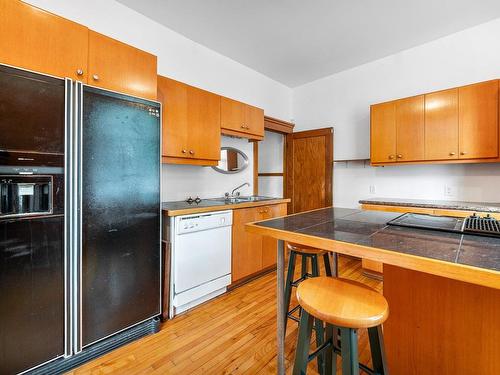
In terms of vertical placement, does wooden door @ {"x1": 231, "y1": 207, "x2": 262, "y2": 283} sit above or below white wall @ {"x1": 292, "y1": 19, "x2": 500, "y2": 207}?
below

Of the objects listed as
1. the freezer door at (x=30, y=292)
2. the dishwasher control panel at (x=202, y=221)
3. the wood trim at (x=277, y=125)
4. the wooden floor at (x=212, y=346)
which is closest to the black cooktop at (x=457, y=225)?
the wooden floor at (x=212, y=346)

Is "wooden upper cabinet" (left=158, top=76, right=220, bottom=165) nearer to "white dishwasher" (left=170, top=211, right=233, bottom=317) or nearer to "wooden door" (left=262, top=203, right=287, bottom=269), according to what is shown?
"white dishwasher" (left=170, top=211, right=233, bottom=317)

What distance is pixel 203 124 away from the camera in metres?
2.60

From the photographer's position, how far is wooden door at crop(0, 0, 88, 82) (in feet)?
4.47

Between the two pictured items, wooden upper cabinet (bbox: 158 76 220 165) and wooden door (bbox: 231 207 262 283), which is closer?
wooden upper cabinet (bbox: 158 76 220 165)

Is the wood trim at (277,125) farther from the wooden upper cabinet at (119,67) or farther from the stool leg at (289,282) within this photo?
the stool leg at (289,282)

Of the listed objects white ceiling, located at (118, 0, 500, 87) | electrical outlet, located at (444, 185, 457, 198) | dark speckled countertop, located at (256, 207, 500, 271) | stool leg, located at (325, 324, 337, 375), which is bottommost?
stool leg, located at (325, 324, 337, 375)

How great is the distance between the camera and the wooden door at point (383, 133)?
2.96 m

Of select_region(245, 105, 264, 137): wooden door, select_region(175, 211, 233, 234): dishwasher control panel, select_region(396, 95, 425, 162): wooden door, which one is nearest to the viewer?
select_region(175, 211, 233, 234): dishwasher control panel

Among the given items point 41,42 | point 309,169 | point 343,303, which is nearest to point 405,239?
point 343,303

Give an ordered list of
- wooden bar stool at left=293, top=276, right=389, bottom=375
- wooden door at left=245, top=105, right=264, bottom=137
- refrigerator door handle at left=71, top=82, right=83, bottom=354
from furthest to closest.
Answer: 1. wooden door at left=245, top=105, right=264, bottom=137
2. refrigerator door handle at left=71, top=82, right=83, bottom=354
3. wooden bar stool at left=293, top=276, right=389, bottom=375

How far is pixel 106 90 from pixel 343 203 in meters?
3.39

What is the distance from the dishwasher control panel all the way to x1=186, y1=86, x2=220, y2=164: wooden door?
0.66 m

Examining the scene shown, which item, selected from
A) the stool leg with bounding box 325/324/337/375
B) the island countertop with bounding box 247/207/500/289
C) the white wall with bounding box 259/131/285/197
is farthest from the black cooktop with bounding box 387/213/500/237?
the white wall with bounding box 259/131/285/197
